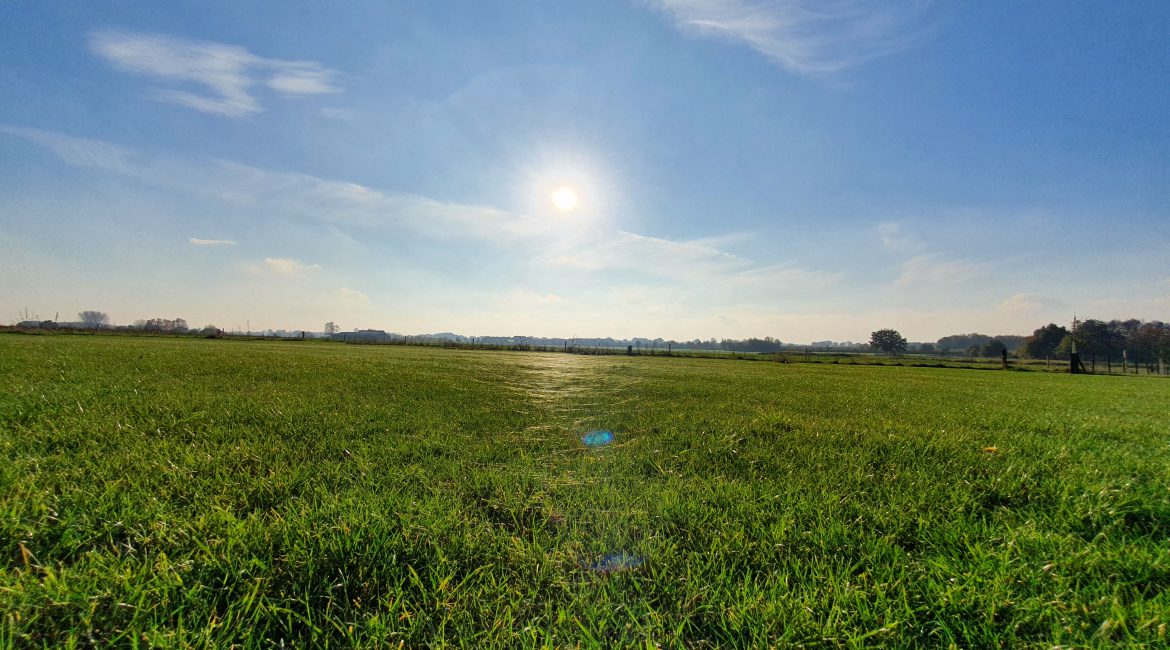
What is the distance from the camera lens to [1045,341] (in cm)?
10119

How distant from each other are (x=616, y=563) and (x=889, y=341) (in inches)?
6625

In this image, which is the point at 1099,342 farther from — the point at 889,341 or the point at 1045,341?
the point at 889,341

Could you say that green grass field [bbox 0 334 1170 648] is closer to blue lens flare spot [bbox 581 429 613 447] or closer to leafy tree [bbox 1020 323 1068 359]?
blue lens flare spot [bbox 581 429 613 447]

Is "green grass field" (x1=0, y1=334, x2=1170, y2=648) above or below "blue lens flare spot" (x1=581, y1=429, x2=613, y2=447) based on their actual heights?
above

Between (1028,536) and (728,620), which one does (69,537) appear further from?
(1028,536)

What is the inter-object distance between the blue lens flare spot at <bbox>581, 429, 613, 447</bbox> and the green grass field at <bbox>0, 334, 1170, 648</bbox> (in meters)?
0.15

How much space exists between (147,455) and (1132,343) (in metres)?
166

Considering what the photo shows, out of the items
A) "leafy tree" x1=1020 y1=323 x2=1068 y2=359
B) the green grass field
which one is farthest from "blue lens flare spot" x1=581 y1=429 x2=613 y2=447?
"leafy tree" x1=1020 y1=323 x2=1068 y2=359

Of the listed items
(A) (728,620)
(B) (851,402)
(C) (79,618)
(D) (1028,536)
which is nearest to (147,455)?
(C) (79,618)

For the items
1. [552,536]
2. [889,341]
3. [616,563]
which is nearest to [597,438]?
[552,536]

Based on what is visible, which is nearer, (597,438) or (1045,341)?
(597,438)

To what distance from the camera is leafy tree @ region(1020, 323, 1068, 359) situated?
98.5 m

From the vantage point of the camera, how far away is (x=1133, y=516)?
2.17 m

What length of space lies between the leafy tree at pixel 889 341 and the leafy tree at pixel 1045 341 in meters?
29.4
